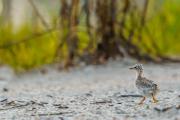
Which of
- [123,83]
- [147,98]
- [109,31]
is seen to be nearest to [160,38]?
[109,31]

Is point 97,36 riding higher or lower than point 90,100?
higher

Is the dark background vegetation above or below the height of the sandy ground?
above

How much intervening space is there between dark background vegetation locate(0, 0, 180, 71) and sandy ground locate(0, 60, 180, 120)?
988 millimetres

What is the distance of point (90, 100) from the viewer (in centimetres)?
596

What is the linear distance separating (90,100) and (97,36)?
16.2 ft

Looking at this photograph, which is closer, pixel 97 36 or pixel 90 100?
pixel 90 100

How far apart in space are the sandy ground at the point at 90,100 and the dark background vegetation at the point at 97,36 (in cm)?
99

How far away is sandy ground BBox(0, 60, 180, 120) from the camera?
5.12m

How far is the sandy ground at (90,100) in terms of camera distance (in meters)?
5.12

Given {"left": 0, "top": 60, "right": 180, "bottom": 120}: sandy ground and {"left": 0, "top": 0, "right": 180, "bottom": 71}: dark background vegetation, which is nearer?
{"left": 0, "top": 60, "right": 180, "bottom": 120}: sandy ground

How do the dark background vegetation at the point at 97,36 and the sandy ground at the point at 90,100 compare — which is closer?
the sandy ground at the point at 90,100

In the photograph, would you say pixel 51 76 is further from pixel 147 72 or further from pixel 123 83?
pixel 123 83

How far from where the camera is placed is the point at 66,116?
5207 mm

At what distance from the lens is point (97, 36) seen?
10867 mm
